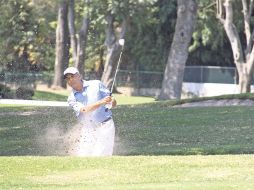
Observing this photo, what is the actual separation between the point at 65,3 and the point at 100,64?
870cm

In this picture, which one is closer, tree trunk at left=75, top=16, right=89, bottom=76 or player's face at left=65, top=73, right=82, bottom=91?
player's face at left=65, top=73, right=82, bottom=91

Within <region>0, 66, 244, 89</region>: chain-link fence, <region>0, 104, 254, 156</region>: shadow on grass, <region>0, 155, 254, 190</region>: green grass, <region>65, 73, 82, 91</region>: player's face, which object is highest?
<region>65, 73, 82, 91</region>: player's face

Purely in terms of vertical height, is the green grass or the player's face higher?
the player's face

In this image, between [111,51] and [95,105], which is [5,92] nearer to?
[111,51]

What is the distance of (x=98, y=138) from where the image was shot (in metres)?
12.0

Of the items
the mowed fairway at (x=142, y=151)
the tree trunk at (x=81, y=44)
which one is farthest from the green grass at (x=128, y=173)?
the tree trunk at (x=81, y=44)

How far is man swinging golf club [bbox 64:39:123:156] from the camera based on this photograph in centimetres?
1170

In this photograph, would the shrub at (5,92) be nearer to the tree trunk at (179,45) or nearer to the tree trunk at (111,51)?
the tree trunk at (179,45)

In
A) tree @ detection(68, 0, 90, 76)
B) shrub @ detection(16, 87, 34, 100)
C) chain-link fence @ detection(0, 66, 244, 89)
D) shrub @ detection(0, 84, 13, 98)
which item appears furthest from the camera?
chain-link fence @ detection(0, 66, 244, 89)

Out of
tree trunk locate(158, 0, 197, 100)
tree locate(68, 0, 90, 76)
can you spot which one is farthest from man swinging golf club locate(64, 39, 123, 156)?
tree locate(68, 0, 90, 76)

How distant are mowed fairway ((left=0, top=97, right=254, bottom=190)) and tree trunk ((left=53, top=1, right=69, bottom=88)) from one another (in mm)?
27385

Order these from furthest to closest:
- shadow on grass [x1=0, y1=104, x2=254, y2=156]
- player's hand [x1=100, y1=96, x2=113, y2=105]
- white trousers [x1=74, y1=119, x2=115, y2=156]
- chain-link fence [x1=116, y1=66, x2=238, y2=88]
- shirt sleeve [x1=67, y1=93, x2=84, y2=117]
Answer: chain-link fence [x1=116, y1=66, x2=238, y2=88]
shadow on grass [x1=0, y1=104, x2=254, y2=156]
white trousers [x1=74, y1=119, x2=115, y2=156]
shirt sleeve [x1=67, y1=93, x2=84, y2=117]
player's hand [x1=100, y1=96, x2=113, y2=105]

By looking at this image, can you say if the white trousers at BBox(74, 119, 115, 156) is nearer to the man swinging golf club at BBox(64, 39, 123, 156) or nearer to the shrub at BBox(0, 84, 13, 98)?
the man swinging golf club at BBox(64, 39, 123, 156)

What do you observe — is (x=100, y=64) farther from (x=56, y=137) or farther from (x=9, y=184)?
(x=9, y=184)
